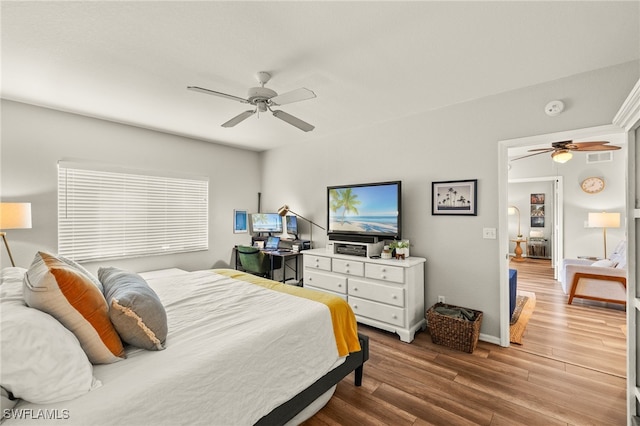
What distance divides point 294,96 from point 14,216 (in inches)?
114

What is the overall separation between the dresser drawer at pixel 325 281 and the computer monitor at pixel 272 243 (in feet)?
3.43

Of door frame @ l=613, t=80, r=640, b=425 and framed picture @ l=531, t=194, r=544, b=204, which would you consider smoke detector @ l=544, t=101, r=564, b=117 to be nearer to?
door frame @ l=613, t=80, r=640, b=425

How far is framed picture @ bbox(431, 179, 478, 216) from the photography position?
3086 millimetres

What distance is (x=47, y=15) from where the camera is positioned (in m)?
1.74

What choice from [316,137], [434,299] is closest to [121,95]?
[316,137]

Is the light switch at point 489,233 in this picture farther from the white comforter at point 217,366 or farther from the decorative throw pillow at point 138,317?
the decorative throw pillow at point 138,317

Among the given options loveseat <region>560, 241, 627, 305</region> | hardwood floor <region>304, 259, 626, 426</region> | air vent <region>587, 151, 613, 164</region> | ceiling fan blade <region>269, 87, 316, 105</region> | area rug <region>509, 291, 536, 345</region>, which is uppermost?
air vent <region>587, 151, 613, 164</region>

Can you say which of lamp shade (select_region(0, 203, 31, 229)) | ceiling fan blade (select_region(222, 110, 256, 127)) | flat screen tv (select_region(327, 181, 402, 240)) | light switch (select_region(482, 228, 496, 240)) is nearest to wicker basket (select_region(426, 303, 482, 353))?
light switch (select_region(482, 228, 496, 240))

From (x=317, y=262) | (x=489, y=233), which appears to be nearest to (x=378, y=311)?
(x=317, y=262)

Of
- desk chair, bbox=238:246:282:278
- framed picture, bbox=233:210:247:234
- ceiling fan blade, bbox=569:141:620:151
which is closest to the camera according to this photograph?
ceiling fan blade, bbox=569:141:620:151

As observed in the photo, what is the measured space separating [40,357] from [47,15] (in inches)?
78.3

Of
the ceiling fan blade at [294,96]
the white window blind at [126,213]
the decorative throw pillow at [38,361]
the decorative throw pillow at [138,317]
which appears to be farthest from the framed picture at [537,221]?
the decorative throw pillow at [38,361]

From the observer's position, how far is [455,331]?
9.30 ft

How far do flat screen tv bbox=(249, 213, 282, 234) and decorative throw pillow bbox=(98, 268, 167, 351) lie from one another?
11.2 ft
